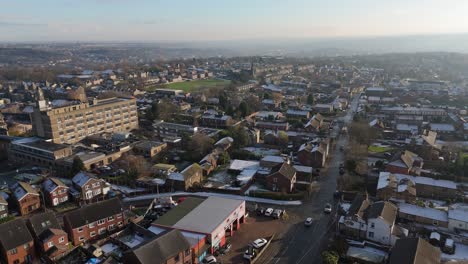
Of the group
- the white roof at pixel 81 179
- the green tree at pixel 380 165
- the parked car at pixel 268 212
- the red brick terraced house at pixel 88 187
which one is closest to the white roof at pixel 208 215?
the parked car at pixel 268 212

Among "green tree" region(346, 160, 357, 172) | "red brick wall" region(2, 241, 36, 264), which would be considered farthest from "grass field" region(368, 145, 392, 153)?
"red brick wall" region(2, 241, 36, 264)

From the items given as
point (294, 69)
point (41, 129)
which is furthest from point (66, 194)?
point (294, 69)

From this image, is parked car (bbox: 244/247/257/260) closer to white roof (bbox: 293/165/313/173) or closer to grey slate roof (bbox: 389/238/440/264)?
grey slate roof (bbox: 389/238/440/264)

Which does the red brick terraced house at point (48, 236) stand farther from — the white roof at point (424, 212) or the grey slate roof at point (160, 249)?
the white roof at point (424, 212)

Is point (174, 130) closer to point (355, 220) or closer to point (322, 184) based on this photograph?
point (322, 184)

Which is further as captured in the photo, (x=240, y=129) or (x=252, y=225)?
(x=240, y=129)
